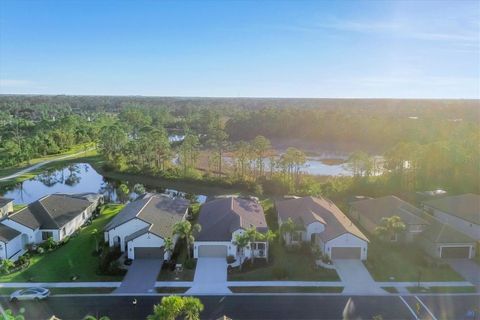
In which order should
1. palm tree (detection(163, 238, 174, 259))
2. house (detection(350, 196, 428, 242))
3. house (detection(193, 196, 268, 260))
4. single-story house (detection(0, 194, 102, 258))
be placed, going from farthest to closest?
house (detection(350, 196, 428, 242)) < single-story house (detection(0, 194, 102, 258)) < house (detection(193, 196, 268, 260)) < palm tree (detection(163, 238, 174, 259))

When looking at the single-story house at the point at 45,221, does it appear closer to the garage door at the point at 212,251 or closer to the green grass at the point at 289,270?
the garage door at the point at 212,251

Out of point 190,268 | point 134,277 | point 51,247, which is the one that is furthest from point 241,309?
point 51,247

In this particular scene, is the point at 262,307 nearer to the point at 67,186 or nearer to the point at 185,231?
the point at 185,231


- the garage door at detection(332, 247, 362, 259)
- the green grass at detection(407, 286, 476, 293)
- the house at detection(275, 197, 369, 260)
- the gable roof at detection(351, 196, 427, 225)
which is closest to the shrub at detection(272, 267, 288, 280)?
the house at detection(275, 197, 369, 260)

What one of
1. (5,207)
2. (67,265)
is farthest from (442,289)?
(5,207)

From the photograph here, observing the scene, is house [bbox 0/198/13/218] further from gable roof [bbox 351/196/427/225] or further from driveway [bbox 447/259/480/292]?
driveway [bbox 447/259/480/292]

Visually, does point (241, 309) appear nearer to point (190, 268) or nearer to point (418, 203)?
point (190, 268)
